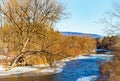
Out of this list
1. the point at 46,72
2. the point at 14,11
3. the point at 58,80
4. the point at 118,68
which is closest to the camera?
the point at 14,11

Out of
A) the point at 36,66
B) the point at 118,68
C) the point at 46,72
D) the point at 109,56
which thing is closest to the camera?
the point at 118,68

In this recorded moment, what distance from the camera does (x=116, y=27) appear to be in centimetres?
1468

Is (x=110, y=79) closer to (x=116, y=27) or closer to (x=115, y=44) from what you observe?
(x=115, y=44)

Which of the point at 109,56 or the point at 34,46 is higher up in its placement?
the point at 34,46

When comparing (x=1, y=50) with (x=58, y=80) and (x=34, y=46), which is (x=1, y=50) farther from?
(x=58, y=80)

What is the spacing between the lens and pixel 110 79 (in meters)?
13.8

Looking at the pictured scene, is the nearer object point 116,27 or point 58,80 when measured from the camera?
point 116,27

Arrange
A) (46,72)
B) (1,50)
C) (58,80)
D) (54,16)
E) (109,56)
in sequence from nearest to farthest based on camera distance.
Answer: (1,50) → (54,16) → (109,56) → (58,80) → (46,72)

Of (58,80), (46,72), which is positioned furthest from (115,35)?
(46,72)

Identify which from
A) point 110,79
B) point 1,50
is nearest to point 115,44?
point 110,79

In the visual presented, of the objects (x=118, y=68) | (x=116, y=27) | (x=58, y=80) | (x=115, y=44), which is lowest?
(x=58, y=80)

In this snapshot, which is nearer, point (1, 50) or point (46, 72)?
point (1, 50)

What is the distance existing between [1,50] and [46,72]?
1657 cm

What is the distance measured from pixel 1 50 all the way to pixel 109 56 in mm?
9797
